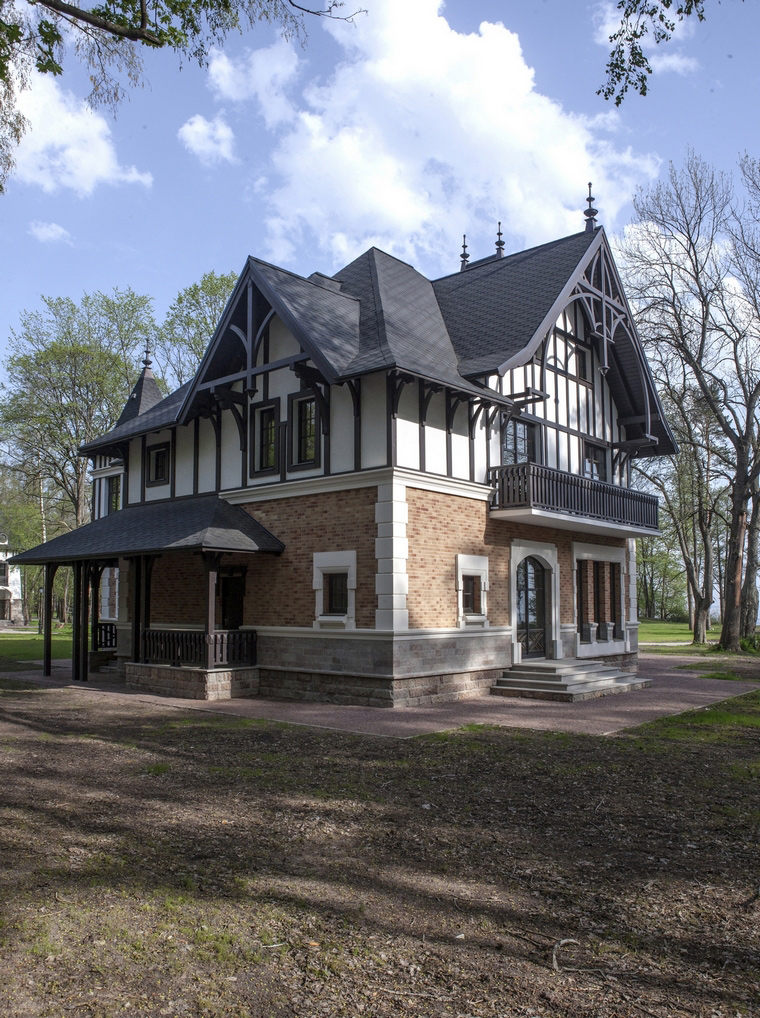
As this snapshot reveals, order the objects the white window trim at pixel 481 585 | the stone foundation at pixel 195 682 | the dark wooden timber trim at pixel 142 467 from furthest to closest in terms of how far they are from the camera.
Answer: the dark wooden timber trim at pixel 142 467, the white window trim at pixel 481 585, the stone foundation at pixel 195 682

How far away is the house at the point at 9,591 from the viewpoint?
5972 centimetres

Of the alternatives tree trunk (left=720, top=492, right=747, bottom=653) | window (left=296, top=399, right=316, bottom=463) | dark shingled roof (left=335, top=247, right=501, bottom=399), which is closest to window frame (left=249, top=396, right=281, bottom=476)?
window (left=296, top=399, right=316, bottom=463)

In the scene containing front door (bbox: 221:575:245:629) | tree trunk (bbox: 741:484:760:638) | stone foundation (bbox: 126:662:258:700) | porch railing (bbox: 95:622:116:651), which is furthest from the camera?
tree trunk (bbox: 741:484:760:638)

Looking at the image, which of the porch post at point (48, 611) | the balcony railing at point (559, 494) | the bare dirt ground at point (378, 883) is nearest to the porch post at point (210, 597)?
the porch post at point (48, 611)

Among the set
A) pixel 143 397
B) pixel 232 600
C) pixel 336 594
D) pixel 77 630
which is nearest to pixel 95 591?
pixel 77 630

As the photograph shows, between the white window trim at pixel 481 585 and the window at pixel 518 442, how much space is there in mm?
2687

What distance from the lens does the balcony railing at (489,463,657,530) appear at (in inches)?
663

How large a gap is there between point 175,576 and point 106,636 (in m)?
4.40

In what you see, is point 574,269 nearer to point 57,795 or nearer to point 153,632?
point 153,632

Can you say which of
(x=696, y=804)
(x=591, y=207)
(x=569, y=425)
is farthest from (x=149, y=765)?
(x=591, y=207)

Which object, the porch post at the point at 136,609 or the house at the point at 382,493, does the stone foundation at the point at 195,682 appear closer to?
the house at the point at 382,493

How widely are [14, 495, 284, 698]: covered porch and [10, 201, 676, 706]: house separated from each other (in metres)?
0.07

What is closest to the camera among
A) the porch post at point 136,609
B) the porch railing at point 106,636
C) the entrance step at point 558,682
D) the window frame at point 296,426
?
the entrance step at point 558,682

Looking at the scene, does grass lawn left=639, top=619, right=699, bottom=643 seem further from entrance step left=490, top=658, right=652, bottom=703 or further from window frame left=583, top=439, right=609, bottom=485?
entrance step left=490, top=658, right=652, bottom=703
